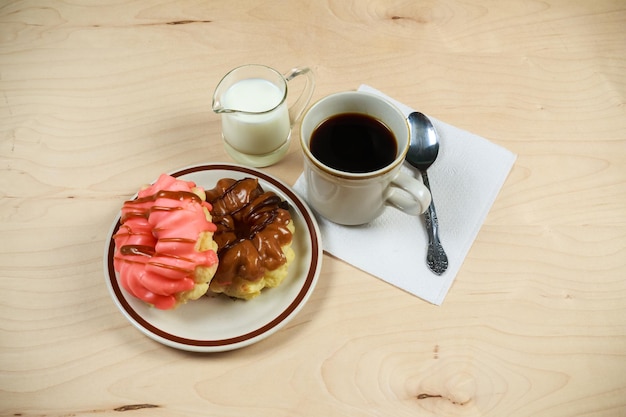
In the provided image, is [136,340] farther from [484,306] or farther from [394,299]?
[484,306]

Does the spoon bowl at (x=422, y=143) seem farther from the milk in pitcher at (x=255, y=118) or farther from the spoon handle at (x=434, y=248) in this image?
the milk in pitcher at (x=255, y=118)

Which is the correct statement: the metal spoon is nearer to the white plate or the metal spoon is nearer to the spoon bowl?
the spoon bowl

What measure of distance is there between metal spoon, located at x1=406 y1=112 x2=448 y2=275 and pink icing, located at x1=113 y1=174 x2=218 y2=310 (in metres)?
0.39

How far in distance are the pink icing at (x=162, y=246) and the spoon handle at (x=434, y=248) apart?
1.25ft

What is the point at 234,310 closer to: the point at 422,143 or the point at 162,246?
the point at 162,246

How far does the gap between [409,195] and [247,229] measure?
0.29m

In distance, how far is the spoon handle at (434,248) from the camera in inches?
37.2

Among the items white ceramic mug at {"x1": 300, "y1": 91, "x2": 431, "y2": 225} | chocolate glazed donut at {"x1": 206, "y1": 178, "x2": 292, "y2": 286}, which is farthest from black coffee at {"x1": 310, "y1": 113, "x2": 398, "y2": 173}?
chocolate glazed donut at {"x1": 206, "y1": 178, "x2": 292, "y2": 286}

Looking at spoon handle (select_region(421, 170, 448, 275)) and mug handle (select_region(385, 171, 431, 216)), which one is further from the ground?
mug handle (select_region(385, 171, 431, 216))

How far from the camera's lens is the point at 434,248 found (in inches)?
37.6

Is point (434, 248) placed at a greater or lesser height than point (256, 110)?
lesser

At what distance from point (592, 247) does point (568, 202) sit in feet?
0.32

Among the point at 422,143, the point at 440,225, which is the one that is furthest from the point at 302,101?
the point at 440,225

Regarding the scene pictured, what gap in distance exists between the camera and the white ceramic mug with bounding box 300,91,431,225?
2.81 feet
